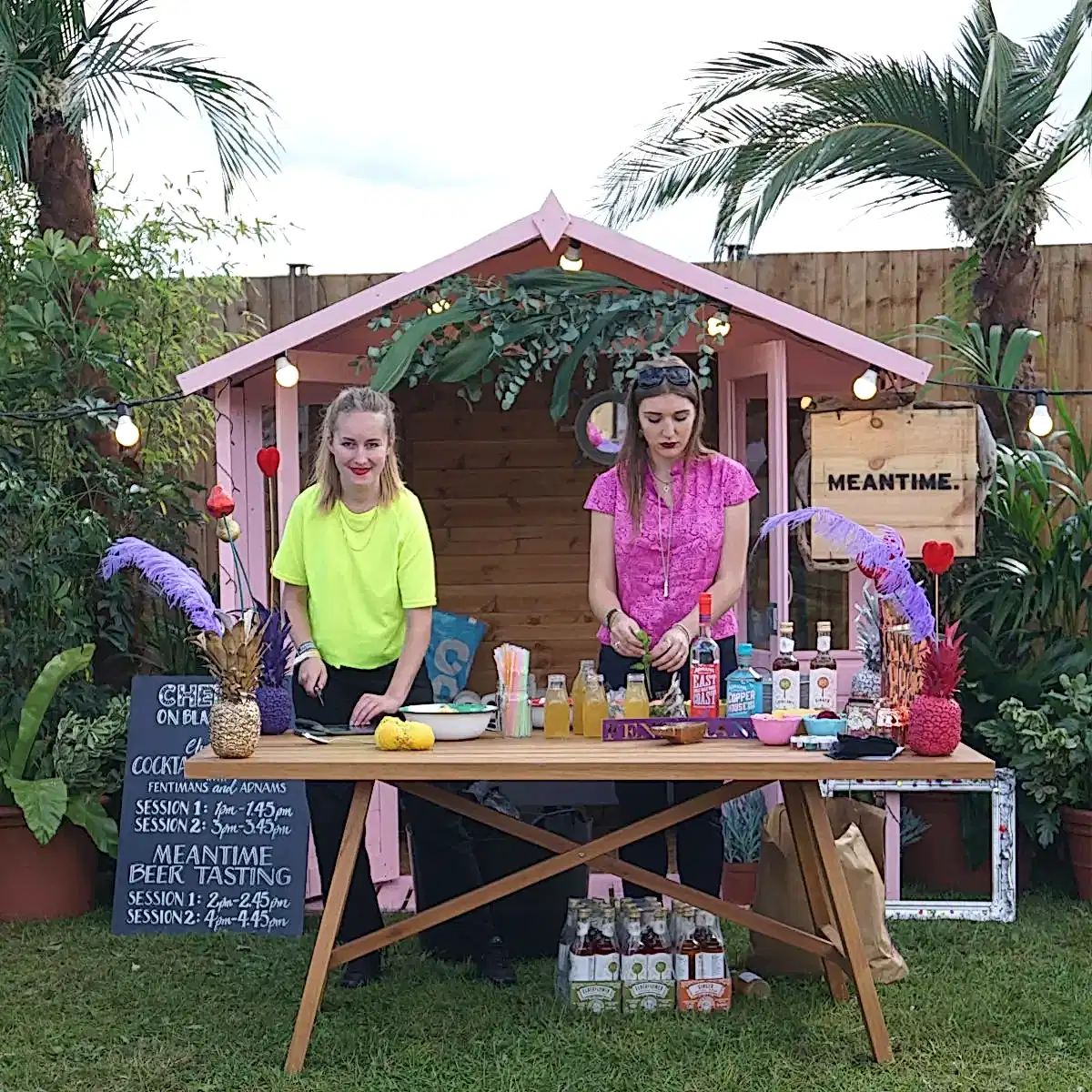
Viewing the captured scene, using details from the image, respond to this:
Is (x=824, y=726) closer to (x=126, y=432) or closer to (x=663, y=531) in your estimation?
(x=663, y=531)

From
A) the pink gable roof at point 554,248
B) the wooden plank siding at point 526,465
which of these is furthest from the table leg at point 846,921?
the wooden plank siding at point 526,465

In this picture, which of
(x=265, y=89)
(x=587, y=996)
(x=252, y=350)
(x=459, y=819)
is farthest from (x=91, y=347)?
(x=587, y=996)

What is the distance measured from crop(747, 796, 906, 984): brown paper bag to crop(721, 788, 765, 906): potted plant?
79 centimetres

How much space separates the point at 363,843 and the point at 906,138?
349 cm

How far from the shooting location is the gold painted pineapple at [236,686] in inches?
112

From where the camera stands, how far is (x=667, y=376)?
3225mm

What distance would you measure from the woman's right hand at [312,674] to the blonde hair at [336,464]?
0.38m

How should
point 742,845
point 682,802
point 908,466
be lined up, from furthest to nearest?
point 742,845 → point 908,466 → point 682,802

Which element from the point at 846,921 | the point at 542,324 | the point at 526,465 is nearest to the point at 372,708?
the point at 846,921

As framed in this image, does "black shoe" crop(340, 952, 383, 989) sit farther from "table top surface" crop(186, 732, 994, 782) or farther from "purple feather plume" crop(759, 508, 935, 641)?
"purple feather plume" crop(759, 508, 935, 641)

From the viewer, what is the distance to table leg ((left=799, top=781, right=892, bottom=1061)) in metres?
2.96

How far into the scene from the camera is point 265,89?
5.05m

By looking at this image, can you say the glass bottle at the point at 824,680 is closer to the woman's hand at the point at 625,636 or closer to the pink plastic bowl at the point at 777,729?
the pink plastic bowl at the point at 777,729

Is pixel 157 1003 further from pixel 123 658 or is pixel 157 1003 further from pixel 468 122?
pixel 468 122
